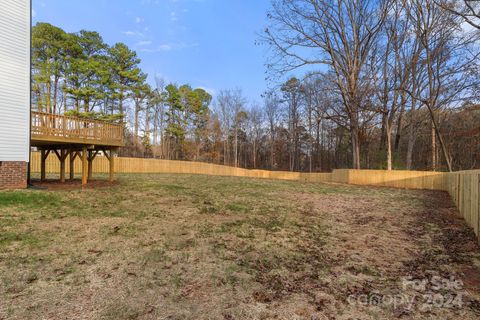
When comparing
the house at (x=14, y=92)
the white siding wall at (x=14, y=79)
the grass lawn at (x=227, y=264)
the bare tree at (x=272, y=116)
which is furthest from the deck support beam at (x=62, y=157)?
the bare tree at (x=272, y=116)

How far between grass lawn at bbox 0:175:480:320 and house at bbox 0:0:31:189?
7.61ft

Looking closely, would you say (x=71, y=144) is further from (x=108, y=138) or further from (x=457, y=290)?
(x=457, y=290)

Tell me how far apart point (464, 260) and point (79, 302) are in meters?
5.25

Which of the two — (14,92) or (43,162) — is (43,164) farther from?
(14,92)

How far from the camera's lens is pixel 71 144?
11094 millimetres

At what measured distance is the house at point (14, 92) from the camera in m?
8.92

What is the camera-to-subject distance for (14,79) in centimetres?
927

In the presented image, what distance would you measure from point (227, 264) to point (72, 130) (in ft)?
31.4

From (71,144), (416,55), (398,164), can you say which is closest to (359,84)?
(416,55)

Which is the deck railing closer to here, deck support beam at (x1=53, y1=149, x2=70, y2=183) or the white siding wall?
the white siding wall

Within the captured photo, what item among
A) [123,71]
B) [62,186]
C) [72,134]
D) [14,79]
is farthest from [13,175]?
[123,71]

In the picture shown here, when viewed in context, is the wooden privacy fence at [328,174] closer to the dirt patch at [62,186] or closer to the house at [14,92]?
the dirt patch at [62,186]

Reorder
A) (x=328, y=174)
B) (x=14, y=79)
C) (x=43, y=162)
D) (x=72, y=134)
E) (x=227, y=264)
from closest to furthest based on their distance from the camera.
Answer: (x=227, y=264) → (x=14, y=79) → (x=72, y=134) → (x=43, y=162) → (x=328, y=174)

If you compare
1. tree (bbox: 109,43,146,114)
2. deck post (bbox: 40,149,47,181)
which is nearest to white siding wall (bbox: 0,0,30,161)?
deck post (bbox: 40,149,47,181)
